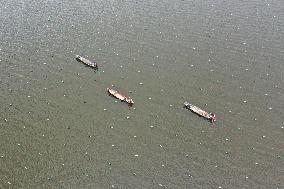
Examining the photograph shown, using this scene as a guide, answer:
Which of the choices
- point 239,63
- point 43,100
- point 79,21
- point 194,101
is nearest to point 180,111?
point 194,101

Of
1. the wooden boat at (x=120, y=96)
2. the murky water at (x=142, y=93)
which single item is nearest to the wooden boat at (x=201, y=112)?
the murky water at (x=142, y=93)

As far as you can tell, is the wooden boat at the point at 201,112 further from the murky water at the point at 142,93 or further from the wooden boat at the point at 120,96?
the wooden boat at the point at 120,96

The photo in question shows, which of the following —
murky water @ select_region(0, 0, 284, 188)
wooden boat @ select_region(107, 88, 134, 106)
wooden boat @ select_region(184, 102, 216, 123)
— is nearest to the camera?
murky water @ select_region(0, 0, 284, 188)

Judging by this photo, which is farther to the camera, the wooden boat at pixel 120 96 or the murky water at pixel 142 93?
Answer: the wooden boat at pixel 120 96

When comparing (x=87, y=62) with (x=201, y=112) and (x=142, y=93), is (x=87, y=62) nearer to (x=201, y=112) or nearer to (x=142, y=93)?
(x=142, y=93)

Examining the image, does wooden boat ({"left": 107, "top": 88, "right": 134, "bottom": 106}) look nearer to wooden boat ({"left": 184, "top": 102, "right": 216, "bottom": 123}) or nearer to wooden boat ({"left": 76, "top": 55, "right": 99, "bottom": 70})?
wooden boat ({"left": 76, "top": 55, "right": 99, "bottom": 70})

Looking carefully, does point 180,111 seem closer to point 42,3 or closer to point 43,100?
point 43,100

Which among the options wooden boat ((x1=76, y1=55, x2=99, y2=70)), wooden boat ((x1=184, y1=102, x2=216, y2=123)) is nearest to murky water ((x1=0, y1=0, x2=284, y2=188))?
wooden boat ((x1=184, y1=102, x2=216, y2=123))

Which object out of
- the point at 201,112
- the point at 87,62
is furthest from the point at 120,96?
the point at 201,112
